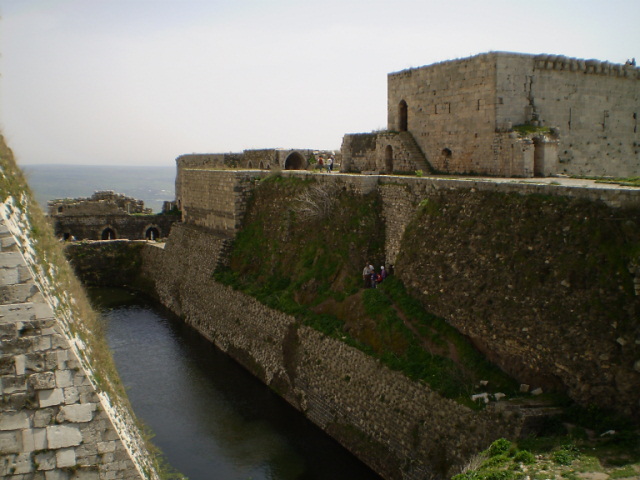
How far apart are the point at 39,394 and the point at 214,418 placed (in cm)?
832

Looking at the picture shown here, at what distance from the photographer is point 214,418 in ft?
48.6

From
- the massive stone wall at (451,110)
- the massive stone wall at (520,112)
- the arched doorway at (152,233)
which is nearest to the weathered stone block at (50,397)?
the massive stone wall at (520,112)

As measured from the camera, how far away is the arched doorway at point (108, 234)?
3491 cm

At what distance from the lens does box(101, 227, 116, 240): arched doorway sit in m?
34.9

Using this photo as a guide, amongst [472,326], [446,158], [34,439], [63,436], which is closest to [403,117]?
[446,158]

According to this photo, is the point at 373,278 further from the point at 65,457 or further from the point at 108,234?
the point at 108,234

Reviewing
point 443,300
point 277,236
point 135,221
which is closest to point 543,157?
point 443,300

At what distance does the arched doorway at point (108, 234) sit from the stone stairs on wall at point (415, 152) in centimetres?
2099

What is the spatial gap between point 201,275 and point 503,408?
1435 centimetres

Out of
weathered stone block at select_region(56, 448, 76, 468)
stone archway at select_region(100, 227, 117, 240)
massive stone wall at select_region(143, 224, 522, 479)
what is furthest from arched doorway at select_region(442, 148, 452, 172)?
stone archway at select_region(100, 227, 117, 240)

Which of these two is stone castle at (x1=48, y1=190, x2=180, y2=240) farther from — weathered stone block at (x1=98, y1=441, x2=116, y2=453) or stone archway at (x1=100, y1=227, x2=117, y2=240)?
weathered stone block at (x1=98, y1=441, x2=116, y2=453)

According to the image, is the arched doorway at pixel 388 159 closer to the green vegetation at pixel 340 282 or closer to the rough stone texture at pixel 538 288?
the green vegetation at pixel 340 282

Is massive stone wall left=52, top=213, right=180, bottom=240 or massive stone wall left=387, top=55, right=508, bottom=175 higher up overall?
massive stone wall left=387, top=55, right=508, bottom=175

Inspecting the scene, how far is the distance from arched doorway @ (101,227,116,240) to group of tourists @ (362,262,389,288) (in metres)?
23.4
